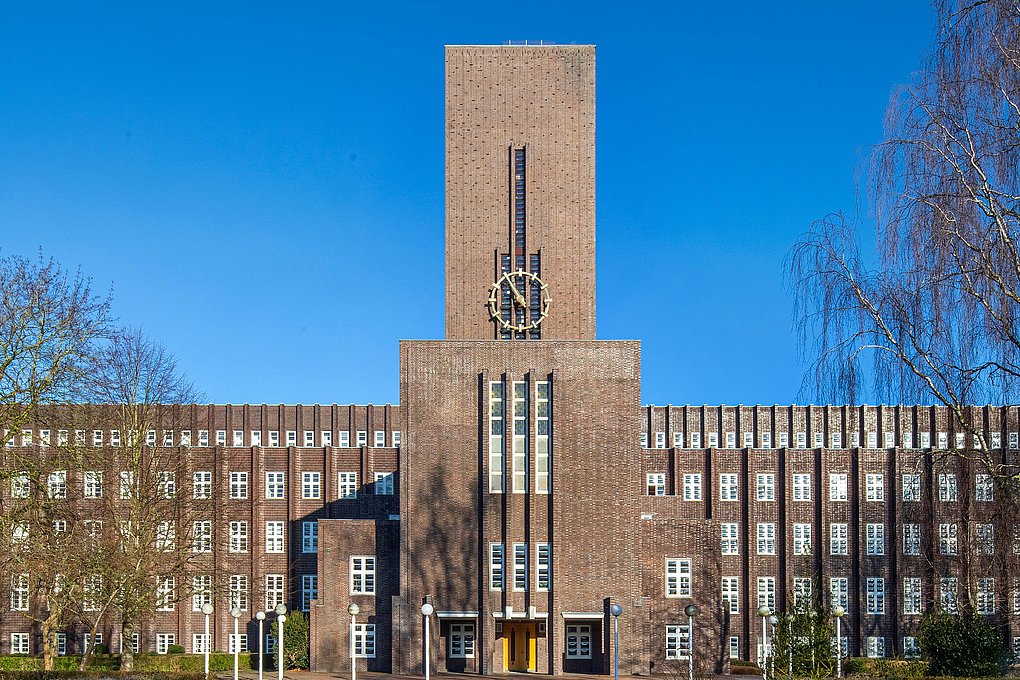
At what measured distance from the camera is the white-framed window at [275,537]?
5906 centimetres

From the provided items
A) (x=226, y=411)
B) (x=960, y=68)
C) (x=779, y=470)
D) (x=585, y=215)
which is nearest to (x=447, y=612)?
(x=585, y=215)

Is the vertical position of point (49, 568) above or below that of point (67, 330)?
below

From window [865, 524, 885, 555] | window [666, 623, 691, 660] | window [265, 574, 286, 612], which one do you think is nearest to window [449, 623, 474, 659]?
window [666, 623, 691, 660]

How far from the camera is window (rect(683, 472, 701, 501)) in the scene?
206 ft

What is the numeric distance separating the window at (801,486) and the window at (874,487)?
2.70 meters

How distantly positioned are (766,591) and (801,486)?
531cm

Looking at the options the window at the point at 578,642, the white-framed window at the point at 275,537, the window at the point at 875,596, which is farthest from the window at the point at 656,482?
the window at the point at 578,642

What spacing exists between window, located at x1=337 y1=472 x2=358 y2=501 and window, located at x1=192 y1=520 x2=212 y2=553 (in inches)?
249

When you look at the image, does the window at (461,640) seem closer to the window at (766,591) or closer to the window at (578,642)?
the window at (578,642)

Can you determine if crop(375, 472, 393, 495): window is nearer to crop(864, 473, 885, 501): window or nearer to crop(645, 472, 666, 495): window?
crop(645, 472, 666, 495): window

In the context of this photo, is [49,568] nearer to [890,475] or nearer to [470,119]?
[470,119]

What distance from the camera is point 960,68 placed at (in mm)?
19516

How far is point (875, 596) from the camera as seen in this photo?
58375 millimetres

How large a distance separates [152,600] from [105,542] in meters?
5.72
